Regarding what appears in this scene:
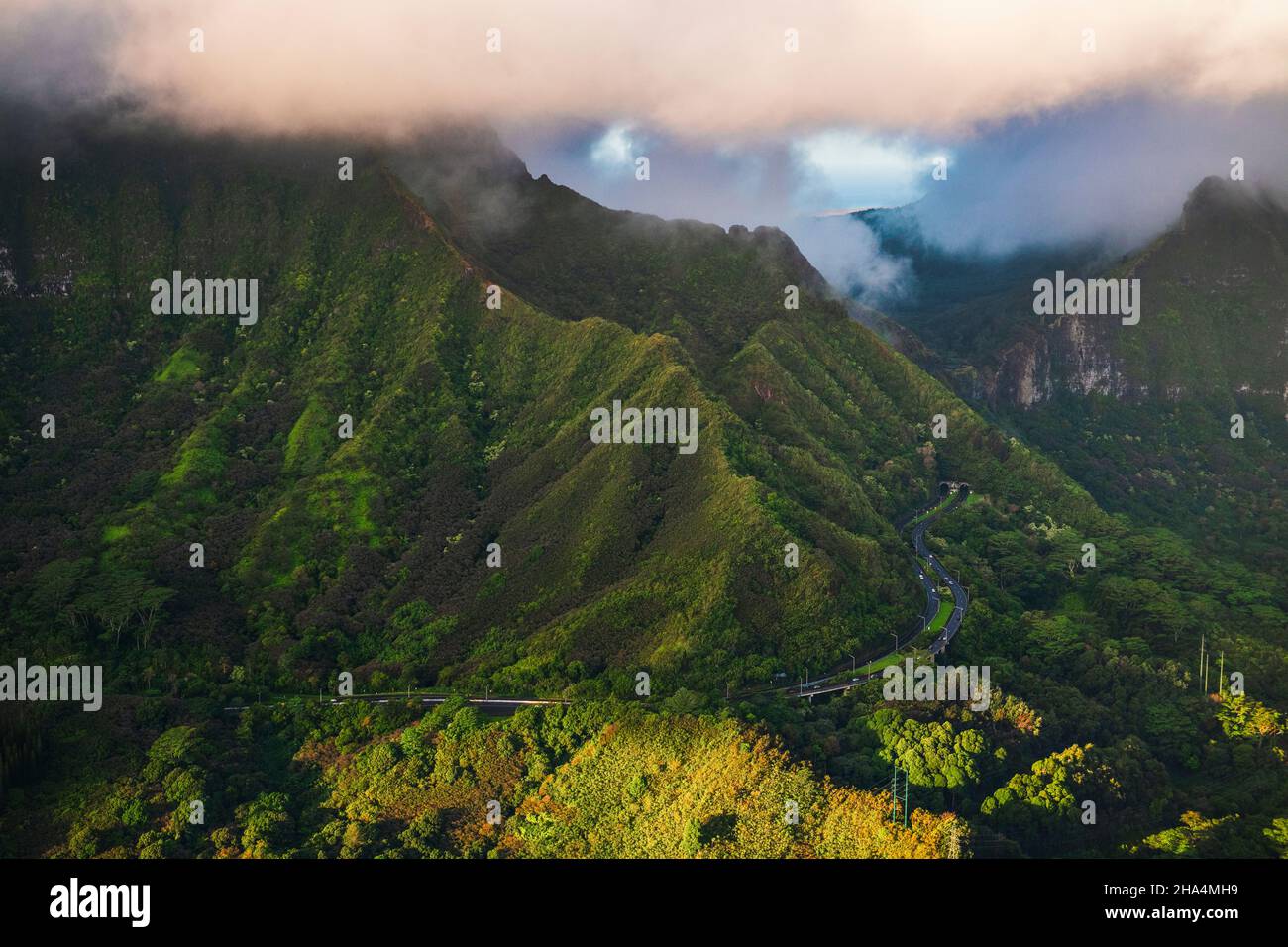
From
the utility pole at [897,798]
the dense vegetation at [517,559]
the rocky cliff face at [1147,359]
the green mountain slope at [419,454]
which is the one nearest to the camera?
the utility pole at [897,798]

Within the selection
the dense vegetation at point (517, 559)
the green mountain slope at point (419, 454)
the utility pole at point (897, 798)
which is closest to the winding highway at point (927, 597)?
the dense vegetation at point (517, 559)

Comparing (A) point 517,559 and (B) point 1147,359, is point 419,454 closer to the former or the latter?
(A) point 517,559

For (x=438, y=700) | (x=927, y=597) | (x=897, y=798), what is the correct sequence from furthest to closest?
(x=927, y=597) < (x=438, y=700) < (x=897, y=798)

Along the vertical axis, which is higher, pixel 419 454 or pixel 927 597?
pixel 419 454

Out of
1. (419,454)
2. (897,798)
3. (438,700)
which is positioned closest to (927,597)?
(897,798)

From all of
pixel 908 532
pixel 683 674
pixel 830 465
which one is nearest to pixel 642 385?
pixel 830 465

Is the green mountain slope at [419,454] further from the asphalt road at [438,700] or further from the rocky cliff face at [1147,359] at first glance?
the rocky cliff face at [1147,359]

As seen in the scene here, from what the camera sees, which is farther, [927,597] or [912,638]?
[927,597]

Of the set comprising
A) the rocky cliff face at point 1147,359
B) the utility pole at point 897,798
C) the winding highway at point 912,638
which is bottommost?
the utility pole at point 897,798

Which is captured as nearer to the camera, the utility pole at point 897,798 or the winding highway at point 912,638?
the utility pole at point 897,798

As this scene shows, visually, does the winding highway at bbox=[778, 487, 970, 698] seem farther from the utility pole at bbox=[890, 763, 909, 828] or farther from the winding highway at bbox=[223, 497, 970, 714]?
the utility pole at bbox=[890, 763, 909, 828]

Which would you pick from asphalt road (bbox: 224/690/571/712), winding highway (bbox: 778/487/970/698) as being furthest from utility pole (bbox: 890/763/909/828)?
asphalt road (bbox: 224/690/571/712)
